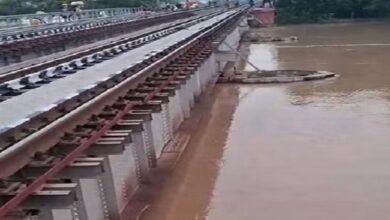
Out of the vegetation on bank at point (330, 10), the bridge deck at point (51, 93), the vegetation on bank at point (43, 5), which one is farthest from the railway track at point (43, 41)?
the vegetation on bank at point (330, 10)

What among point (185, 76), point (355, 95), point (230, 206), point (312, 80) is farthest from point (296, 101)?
point (230, 206)

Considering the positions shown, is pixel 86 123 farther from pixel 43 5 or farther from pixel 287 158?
pixel 43 5

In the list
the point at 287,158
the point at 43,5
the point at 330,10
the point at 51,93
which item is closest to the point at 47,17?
the point at 287,158

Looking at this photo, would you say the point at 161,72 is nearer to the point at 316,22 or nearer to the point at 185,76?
the point at 185,76

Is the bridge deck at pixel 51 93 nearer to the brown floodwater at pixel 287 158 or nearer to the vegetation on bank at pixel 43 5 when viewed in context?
the brown floodwater at pixel 287 158

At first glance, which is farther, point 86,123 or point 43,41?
point 43,41

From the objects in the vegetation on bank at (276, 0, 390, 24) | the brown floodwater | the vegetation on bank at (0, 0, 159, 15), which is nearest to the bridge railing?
the vegetation on bank at (0, 0, 159, 15)
